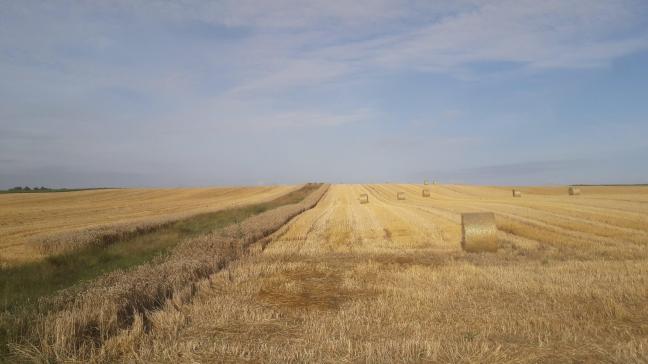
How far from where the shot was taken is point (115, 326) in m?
6.98

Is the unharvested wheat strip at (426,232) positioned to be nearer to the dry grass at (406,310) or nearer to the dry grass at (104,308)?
the dry grass at (406,310)

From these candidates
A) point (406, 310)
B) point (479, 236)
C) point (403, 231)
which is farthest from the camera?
point (403, 231)

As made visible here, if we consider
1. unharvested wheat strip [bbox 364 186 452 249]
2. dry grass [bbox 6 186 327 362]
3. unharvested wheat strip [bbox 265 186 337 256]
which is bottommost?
unharvested wheat strip [bbox 364 186 452 249]

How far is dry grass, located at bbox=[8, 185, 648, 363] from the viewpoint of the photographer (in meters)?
5.95

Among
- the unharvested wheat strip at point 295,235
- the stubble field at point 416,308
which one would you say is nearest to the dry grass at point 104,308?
the stubble field at point 416,308

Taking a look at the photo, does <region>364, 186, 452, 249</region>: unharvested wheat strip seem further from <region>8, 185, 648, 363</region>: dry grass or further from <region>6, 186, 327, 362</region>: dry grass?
<region>6, 186, 327, 362</region>: dry grass

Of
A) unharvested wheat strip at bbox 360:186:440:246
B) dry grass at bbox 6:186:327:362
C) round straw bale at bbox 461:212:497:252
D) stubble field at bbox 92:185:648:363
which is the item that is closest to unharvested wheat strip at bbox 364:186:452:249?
unharvested wheat strip at bbox 360:186:440:246

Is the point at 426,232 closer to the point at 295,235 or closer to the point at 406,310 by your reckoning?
the point at 295,235

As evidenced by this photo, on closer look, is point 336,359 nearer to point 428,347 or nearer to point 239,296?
point 428,347

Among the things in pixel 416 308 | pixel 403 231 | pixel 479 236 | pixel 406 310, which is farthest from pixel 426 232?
pixel 406 310

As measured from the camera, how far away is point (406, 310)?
8031mm

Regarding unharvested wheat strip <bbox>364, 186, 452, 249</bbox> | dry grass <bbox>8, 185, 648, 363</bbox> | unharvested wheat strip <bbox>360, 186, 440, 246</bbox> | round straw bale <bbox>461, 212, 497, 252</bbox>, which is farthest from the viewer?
unharvested wheat strip <bbox>360, 186, 440, 246</bbox>

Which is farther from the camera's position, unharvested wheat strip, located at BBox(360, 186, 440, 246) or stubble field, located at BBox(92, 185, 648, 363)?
unharvested wheat strip, located at BBox(360, 186, 440, 246)

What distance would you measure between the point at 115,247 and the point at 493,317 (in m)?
15.0
